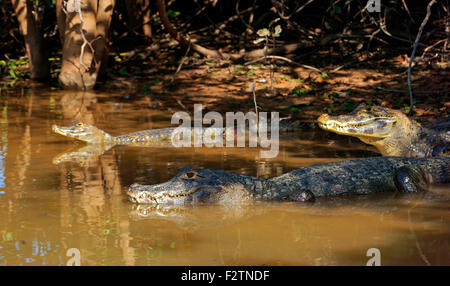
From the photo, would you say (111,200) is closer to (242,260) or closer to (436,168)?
(242,260)

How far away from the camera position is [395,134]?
7.05 meters

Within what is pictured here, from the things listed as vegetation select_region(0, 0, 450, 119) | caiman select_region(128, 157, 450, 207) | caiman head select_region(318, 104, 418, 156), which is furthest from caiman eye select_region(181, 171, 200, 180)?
vegetation select_region(0, 0, 450, 119)

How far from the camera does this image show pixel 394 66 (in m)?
11.6

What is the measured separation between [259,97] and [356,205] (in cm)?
562

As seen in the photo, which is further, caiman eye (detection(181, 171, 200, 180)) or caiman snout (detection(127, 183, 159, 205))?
caiman eye (detection(181, 171, 200, 180))

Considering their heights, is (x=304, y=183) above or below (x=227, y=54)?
below

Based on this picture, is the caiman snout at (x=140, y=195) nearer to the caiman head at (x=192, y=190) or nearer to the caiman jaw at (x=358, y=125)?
the caiman head at (x=192, y=190)

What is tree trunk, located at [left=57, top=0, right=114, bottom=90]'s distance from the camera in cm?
1219

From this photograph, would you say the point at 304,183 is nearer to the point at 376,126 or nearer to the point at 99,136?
the point at 376,126

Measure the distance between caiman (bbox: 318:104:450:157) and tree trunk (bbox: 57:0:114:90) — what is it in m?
6.68

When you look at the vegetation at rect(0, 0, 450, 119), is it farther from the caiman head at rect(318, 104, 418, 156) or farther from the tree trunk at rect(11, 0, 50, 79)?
the caiman head at rect(318, 104, 418, 156)

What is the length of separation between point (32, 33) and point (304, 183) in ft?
30.3

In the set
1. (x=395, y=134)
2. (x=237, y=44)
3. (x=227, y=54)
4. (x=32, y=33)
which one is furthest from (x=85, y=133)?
(x=237, y=44)

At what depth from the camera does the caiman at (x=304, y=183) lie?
18.3 feet
